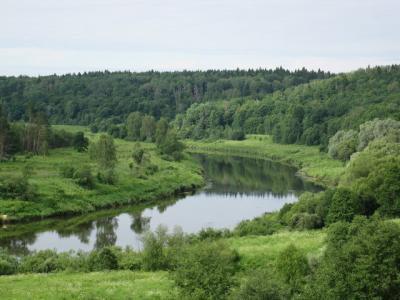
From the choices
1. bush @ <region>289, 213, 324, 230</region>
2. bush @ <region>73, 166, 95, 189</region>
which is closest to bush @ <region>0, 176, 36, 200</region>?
bush @ <region>73, 166, 95, 189</region>

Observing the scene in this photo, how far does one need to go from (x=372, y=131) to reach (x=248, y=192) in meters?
27.9

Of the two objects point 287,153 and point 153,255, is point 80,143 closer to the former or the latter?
point 287,153

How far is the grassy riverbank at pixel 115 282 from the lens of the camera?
32.1 m

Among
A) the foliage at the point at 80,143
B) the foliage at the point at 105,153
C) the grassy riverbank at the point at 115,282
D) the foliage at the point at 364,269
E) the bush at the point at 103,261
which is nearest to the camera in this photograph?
the foliage at the point at 364,269

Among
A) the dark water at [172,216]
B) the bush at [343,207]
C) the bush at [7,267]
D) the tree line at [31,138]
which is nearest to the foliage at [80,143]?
the tree line at [31,138]

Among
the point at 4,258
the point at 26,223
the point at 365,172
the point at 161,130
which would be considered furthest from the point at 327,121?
the point at 4,258

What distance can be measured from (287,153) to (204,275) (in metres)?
127

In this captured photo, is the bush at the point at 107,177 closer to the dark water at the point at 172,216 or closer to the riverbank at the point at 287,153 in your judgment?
the dark water at the point at 172,216

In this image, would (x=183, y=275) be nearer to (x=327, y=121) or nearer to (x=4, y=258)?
(x=4, y=258)

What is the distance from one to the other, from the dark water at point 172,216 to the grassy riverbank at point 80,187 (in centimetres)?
237

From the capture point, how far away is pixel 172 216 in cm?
7712

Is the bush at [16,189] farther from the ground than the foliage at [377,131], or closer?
closer

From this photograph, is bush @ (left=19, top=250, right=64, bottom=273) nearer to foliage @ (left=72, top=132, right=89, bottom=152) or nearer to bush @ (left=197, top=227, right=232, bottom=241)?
bush @ (left=197, top=227, right=232, bottom=241)

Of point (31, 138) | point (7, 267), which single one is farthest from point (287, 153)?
point (7, 267)
